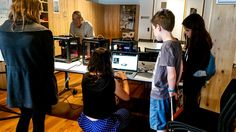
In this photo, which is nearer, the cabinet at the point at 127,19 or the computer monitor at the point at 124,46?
the computer monitor at the point at 124,46

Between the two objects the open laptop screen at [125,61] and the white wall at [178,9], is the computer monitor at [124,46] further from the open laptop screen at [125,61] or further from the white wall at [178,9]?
the white wall at [178,9]

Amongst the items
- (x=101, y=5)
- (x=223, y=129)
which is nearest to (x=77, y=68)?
(x=223, y=129)

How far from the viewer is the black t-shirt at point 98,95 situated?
1527mm

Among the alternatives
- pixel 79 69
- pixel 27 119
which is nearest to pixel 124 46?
pixel 79 69

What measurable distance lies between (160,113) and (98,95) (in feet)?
1.80

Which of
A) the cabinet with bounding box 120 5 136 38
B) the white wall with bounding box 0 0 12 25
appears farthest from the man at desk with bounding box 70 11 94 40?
the cabinet with bounding box 120 5 136 38

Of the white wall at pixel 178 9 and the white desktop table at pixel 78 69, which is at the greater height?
the white wall at pixel 178 9

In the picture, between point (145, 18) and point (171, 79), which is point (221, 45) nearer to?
point (171, 79)

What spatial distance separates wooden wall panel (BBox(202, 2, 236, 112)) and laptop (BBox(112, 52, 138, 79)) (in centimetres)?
97

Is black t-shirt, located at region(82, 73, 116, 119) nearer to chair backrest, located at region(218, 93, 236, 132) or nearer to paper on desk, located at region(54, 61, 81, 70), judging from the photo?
chair backrest, located at region(218, 93, 236, 132)

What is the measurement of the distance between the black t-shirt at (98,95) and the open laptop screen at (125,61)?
80cm

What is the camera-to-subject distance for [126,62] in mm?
2363

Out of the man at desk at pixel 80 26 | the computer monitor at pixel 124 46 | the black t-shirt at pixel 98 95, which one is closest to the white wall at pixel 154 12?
Result: the man at desk at pixel 80 26

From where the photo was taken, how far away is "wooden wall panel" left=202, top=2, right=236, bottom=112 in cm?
227
